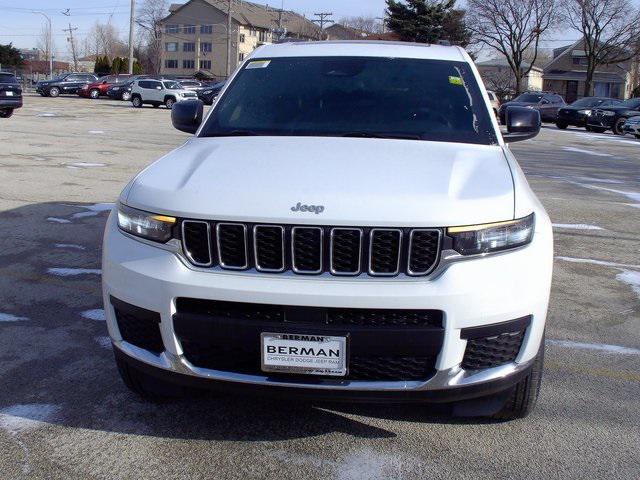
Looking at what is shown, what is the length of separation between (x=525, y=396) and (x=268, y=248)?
4.63 ft

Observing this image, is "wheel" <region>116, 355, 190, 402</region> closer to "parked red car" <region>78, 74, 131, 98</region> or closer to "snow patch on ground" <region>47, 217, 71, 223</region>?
"snow patch on ground" <region>47, 217, 71, 223</region>

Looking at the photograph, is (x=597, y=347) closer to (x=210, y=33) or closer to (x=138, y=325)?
(x=138, y=325)

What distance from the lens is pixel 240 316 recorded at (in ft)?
9.62

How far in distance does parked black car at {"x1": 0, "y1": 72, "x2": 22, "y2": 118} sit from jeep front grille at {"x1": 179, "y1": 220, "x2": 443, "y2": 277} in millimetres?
22674

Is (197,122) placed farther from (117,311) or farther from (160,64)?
(160,64)

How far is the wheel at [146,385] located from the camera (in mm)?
3449

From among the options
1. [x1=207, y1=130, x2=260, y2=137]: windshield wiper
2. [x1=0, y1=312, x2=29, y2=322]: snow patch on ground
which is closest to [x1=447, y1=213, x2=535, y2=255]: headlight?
[x1=207, y1=130, x2=260, y2=137]: windshield wiper

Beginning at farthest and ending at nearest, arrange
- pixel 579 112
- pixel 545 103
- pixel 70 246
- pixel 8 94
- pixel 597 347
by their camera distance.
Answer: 1. pixel 545 103
2. pixel 579 112
3. pixel 8 94
4. pixel 70 246
5. pixel 597 347

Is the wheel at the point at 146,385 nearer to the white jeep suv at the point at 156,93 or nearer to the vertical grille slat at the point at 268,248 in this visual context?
the vertical grille slat at the point at 268,248

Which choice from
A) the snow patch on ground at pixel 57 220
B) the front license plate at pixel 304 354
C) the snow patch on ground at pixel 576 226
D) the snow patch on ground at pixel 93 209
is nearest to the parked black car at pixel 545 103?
the snow patch on ground at pixel 576 226

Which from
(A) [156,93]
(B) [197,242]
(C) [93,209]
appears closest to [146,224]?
(B) [197,242]

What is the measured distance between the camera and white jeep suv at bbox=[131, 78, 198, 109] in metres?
37.5

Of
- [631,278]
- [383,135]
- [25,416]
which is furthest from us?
[631,278]

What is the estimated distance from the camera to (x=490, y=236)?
3.00 metres
